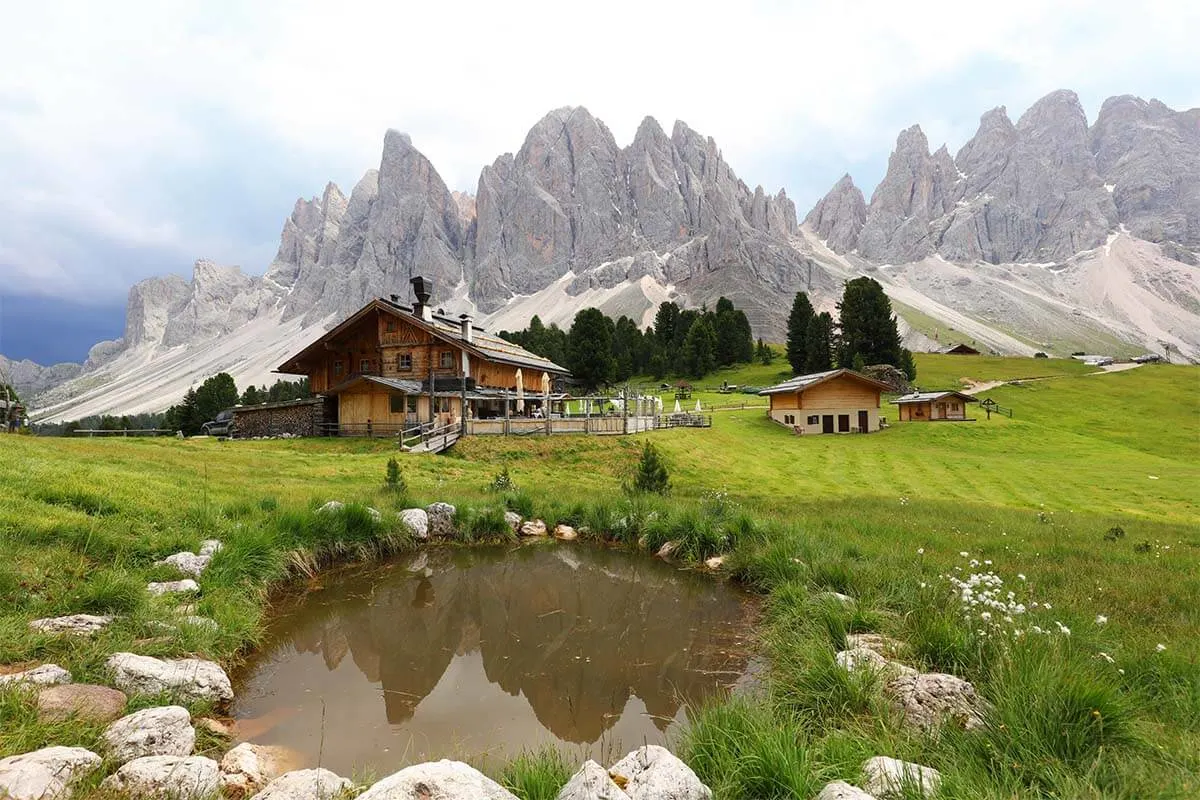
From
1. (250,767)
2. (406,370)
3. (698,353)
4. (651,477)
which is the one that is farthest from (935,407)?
(250,767)

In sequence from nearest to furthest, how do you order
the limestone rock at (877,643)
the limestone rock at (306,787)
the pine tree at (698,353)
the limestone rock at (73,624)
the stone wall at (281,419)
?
the limestone rock at (306,787) < the limestone rock at (73,624) < the limestone rock at (877,643) < the stone wall at (281,419) < the pine tree at (698,353)

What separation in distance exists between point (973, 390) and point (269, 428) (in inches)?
2761

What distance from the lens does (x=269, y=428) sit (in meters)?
37.7

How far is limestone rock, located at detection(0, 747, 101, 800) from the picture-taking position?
350 cm

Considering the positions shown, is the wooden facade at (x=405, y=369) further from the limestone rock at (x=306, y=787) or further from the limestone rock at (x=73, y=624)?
the limestone rock at (x=306, y=787)

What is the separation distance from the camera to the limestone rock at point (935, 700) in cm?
480

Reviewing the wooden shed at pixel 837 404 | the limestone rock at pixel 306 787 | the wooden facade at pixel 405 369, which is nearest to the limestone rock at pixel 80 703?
the limestone rock at pixel 306 787

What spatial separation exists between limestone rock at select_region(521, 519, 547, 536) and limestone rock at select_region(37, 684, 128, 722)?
886cm

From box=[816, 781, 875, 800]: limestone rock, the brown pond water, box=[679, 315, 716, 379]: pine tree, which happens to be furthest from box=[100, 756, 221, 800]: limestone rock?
box=[679, 315, 716, 379]: pine tree

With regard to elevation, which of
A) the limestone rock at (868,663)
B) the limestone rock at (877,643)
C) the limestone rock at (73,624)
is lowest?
the limestone rock at (877,643)

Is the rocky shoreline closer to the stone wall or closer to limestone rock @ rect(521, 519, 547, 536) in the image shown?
limestone rock @ rect(521, 519, 547, 536)

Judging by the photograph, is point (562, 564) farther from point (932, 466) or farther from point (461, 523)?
point (932, 466)

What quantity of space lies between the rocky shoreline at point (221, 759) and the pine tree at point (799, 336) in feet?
243

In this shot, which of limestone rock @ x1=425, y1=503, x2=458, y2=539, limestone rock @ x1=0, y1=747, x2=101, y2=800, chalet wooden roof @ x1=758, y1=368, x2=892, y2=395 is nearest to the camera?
limestone rock @ x1=0, y1=747, x2=101, y2=800
